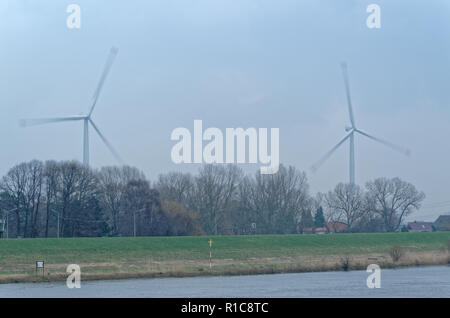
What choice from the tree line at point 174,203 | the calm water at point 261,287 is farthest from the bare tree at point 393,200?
the calm water at point 261,287

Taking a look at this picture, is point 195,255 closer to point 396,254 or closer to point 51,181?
point 396,254

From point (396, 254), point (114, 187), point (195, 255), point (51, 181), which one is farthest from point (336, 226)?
point (195, 255)

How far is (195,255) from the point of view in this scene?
53.8 meters

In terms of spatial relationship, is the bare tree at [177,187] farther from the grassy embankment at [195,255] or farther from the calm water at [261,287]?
the calm water at [261,287]

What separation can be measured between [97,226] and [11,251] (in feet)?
83.5

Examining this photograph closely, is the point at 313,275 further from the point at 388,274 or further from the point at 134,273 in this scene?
the point at 134,273

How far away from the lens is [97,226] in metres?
75.4

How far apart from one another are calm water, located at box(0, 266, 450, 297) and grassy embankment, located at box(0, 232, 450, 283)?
11.0 feet

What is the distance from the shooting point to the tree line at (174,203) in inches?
3120

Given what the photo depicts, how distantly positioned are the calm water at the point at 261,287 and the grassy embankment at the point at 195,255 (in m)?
3.36

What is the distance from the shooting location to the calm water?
104 feet

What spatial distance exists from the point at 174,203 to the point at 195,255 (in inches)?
1280

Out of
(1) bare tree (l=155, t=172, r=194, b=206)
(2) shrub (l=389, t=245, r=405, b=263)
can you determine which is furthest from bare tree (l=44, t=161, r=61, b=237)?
(2) shrub (l=389, t=245, r=405, b=263)
